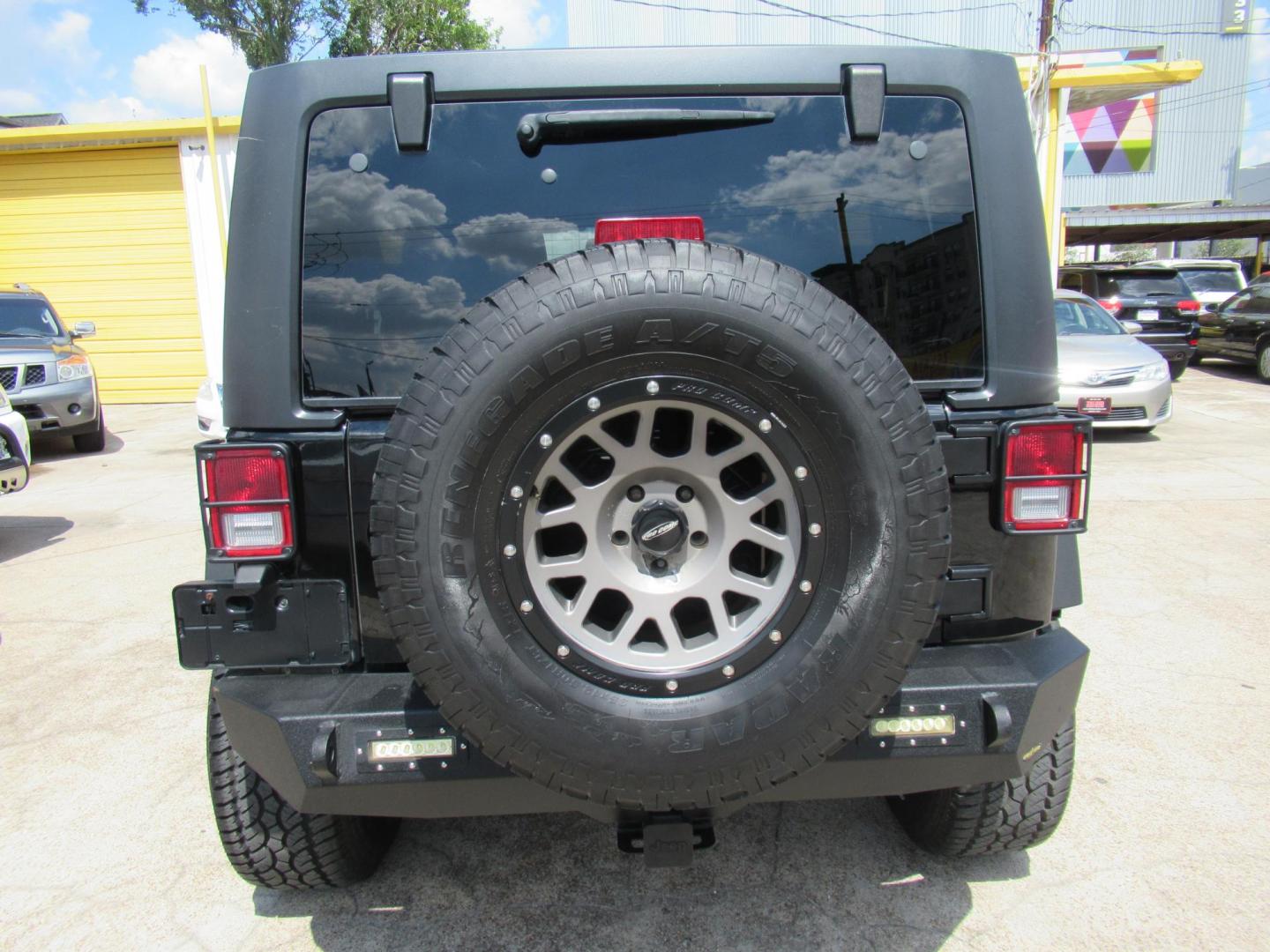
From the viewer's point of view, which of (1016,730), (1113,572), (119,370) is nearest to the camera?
Answer: (1016,730)

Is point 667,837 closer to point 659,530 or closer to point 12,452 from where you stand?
point 659,530

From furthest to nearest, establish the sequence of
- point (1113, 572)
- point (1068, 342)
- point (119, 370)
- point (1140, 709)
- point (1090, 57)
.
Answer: point (1090, 57), point (119, 370), point (1068, 342), point (1113, 572), point (1140, 709)

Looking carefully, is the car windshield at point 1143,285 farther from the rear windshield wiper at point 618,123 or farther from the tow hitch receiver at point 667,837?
the tow hitch receiver at point 667,837

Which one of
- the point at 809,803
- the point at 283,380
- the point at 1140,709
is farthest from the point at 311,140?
the point at 1140,709

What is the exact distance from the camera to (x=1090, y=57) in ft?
93.1

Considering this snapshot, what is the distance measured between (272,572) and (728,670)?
3.30 feet

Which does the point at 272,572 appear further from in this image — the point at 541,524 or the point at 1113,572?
the point at 1113,572

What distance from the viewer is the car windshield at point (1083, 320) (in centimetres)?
991

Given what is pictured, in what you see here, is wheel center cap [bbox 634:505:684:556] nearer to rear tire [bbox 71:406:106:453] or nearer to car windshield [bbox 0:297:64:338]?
rear tire [bbox 71:406:106:453]

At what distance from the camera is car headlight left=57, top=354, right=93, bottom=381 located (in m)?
9.66

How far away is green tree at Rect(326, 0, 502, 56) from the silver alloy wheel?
2369 cm

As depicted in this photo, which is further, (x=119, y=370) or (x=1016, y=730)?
(x=119, y=370)

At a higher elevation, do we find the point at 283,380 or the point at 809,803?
the point at 283,380

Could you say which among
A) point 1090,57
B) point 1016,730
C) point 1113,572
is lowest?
point 1113,572
